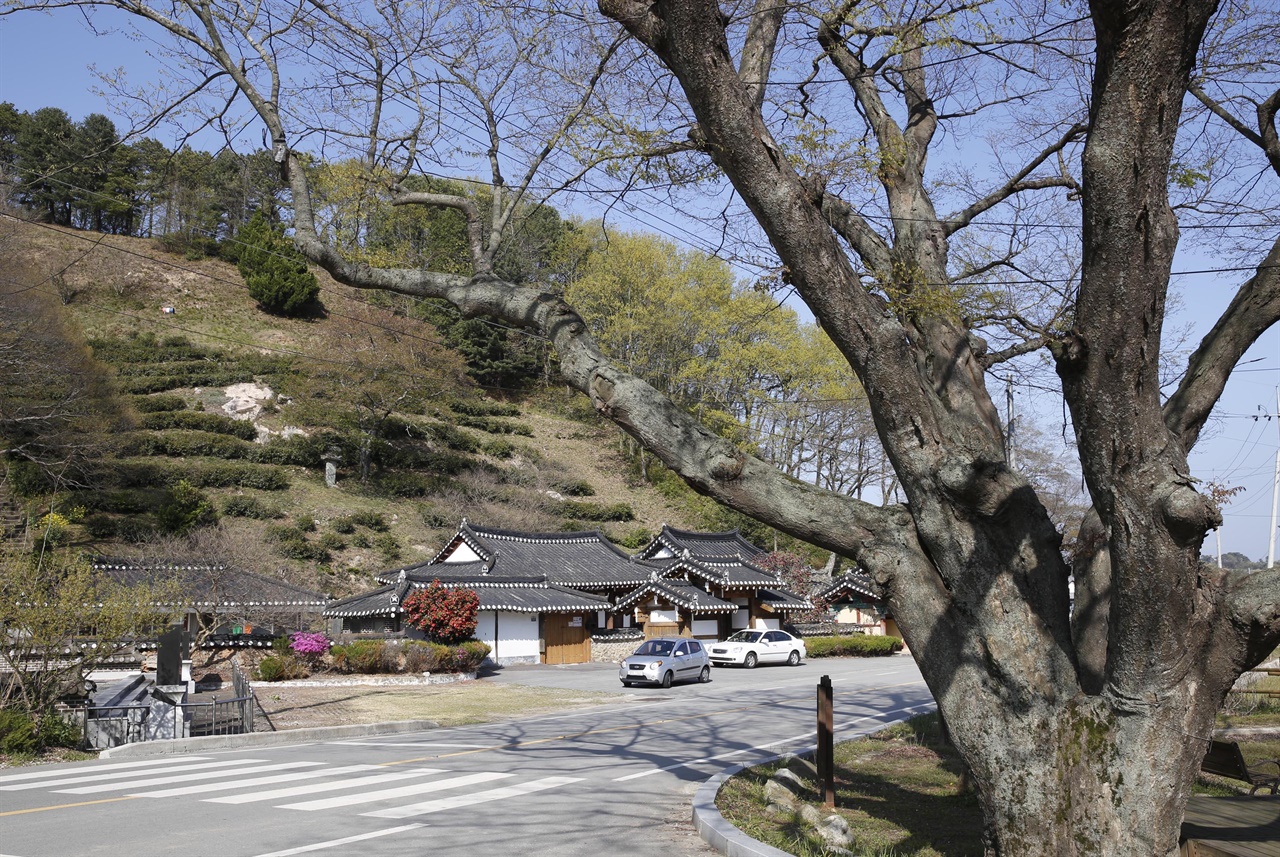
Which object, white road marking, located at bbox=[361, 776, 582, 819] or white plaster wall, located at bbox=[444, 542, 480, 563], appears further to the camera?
white plaster wall, located at bbox=[444, 542, 480, 563]

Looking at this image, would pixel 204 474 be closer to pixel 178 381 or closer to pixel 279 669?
pixel 178 381

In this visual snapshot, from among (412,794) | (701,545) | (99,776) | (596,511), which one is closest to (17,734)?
(99,776)

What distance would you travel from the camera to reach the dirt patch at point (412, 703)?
20469mm

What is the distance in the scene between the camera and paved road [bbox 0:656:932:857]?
8.38 meters

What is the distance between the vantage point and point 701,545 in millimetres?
50031

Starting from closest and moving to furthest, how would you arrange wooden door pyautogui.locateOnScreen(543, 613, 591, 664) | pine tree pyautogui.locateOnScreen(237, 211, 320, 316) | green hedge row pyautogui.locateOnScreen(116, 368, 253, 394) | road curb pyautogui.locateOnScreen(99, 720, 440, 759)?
road curb pyautogui.locateOnScreen(99, 720, 440, 759)
wooden door pyautogui.locateOnScreen(543, 613, 591, 664)
green hedge row pyautogui.locateOnScreen(116, 368, 253, 394)
pine tree pyautogui.locateOnScreen(237, 211, 320, 316)

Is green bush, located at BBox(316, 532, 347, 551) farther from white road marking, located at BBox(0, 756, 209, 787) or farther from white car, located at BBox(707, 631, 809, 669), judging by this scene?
white road marking, located at BBox(0, 756, 209, 787)

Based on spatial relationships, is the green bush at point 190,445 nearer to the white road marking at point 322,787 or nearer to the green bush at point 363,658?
the green bush at point 363,658

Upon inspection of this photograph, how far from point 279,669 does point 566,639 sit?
14.1 m

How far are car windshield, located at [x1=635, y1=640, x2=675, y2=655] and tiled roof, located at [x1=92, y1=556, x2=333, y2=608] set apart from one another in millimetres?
11244

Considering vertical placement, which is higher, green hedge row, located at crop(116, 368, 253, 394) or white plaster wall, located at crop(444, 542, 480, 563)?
green hedge row, located at crop(116, 368, 253, 394)

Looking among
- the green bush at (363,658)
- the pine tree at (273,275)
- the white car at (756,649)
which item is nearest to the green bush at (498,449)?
the pine tree at (273,275)

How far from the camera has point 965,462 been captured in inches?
236

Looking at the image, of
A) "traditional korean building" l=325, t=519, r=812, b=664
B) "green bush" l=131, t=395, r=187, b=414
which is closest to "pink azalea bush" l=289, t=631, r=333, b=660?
"traditional korean building" l=325, t=519, r=812, b=664
